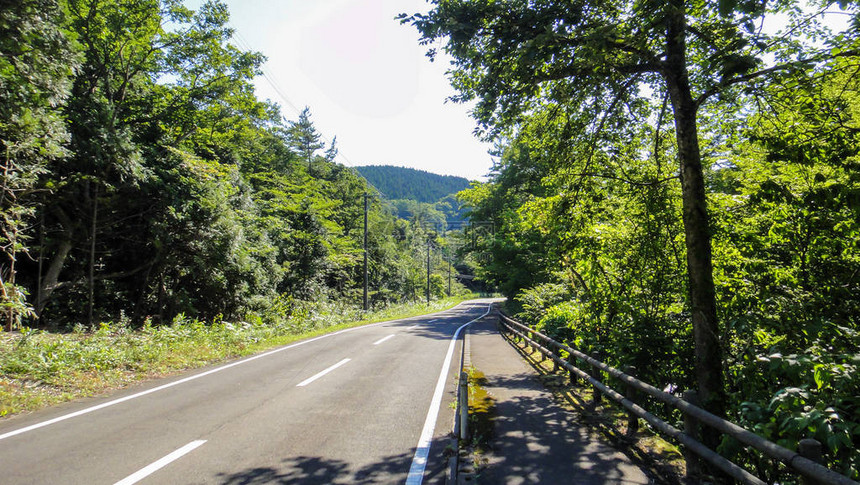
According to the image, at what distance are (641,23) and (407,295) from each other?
58335 millimetres

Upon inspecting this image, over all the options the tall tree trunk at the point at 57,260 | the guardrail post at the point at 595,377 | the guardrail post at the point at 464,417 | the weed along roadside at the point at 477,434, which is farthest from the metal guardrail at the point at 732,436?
the tall tree trunk at the point at 57,260

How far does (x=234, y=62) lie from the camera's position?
57.6 feet

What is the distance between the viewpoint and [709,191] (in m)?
5.69

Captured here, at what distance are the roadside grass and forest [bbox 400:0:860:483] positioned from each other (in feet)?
29.8

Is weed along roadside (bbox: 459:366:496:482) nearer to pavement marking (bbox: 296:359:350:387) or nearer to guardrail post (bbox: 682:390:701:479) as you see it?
guardrail post (bbox: 682:390:701:479)

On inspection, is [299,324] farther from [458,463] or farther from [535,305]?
[458,463]

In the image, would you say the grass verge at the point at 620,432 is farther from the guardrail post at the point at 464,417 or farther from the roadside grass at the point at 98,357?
the roadside grass at the point at 98,357

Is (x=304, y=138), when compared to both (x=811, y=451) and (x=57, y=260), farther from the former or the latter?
(x=811, y=451)

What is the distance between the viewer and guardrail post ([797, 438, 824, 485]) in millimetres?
2424

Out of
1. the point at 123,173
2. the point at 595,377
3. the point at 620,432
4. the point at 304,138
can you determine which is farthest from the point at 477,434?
the point at 304,138

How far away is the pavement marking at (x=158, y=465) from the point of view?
388 cm

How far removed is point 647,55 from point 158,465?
24.5ft

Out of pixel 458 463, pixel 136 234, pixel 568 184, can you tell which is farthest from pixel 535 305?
pixel 136 234

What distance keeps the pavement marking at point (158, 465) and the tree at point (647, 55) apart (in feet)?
19.8
